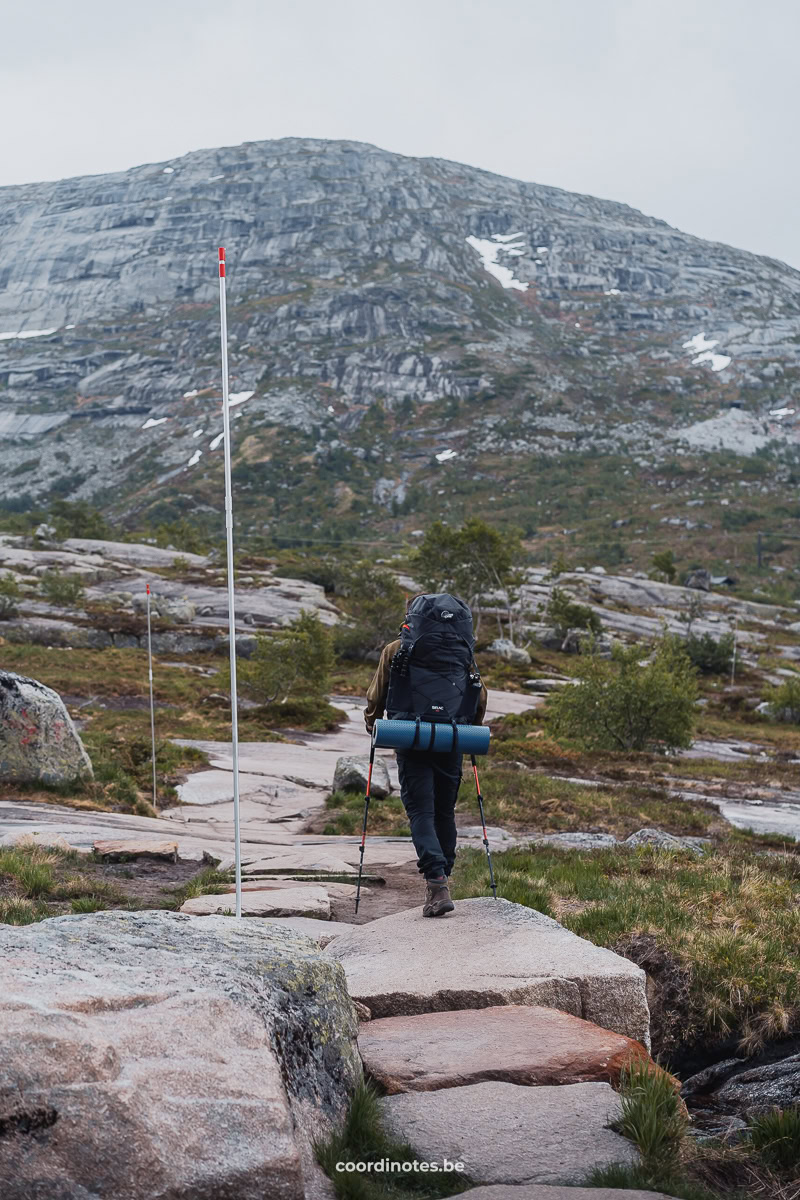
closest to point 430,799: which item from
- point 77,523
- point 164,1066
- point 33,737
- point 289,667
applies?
point 164,1066

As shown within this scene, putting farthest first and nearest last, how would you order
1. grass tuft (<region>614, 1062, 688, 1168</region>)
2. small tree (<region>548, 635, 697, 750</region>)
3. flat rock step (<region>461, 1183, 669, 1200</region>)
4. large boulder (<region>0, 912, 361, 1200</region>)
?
1. small tree (<region>548, 635, 697, 750</region>)
2. grass tuft (<region>614, 1062, 688, 1168</region>)
3. flat rock step (<region>461, 1183, 669, 1200</region>)
4. large boulder (<region>0, 912, 361, 1200</region>)

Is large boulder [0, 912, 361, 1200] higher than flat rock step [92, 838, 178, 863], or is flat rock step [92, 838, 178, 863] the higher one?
large boulder [0, 912, 361, 1200]

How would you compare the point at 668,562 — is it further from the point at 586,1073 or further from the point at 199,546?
the point at 586,1073

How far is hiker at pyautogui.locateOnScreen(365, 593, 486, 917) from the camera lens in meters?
9.27

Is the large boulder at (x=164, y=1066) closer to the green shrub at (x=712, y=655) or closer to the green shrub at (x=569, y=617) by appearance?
the green shrub at (x=712, y=655)

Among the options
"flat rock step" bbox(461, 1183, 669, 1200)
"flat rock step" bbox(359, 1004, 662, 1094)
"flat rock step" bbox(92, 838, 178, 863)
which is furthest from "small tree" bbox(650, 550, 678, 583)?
"flat rock step" bbox(461, 1183, 669, 1200)

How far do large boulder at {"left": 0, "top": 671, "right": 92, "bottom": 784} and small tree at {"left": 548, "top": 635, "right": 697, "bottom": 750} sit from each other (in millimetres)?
21116

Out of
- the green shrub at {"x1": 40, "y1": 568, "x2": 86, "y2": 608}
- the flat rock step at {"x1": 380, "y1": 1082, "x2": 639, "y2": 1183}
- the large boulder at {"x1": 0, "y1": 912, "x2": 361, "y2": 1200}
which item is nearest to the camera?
the large boulder at {"x1": 0, "y1": 912, "x2": 361, "y2": 1200}

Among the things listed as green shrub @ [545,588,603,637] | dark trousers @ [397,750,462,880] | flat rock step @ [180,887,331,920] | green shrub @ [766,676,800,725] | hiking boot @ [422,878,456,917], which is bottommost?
green shrub @ [766,676,800,725]

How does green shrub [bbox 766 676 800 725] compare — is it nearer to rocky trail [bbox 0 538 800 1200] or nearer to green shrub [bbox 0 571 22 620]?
rocky trail [bbox 0 538 800 1200]

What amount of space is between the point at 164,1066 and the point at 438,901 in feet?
16.8

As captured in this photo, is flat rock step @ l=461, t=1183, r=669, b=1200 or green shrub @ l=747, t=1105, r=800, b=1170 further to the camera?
green shrub @ l=747, t=1105, r=800, b=1170

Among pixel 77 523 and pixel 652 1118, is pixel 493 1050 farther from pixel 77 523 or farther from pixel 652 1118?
pixel 77 523

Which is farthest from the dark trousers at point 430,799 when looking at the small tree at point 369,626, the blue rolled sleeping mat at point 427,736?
the small tree at point 369,626
